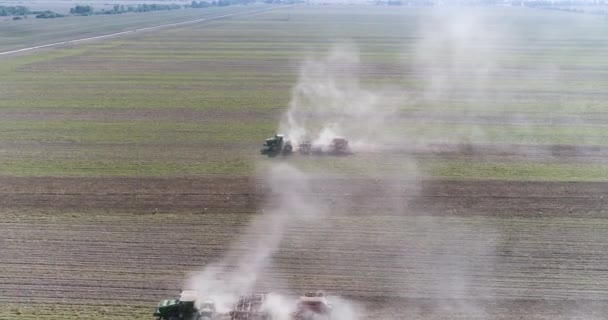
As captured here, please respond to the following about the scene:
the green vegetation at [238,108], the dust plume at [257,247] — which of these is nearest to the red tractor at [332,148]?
the green vegetation at [238,108]

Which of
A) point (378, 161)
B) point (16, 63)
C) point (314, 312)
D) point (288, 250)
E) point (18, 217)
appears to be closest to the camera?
point (314, 312)

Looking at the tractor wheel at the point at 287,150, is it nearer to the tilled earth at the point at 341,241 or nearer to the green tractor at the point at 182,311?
the tilled earth at the point at 341,241

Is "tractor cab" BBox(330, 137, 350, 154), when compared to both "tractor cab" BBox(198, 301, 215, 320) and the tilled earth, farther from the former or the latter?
"tractor cab" BBox(198, 301, 215, 320)

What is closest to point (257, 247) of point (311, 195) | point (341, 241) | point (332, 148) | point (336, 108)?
point (341, 241)

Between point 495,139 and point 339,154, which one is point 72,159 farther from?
point 495,139

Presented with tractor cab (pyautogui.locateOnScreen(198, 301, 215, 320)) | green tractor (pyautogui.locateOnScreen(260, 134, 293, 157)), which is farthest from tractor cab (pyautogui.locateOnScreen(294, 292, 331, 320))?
green tractor (pyautogui.locateOnScreen(260, 134, 293, 157))

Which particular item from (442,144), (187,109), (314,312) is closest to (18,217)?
(314,312)

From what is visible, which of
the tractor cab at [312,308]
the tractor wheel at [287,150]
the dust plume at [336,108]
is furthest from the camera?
the dust plume at [336,108]
